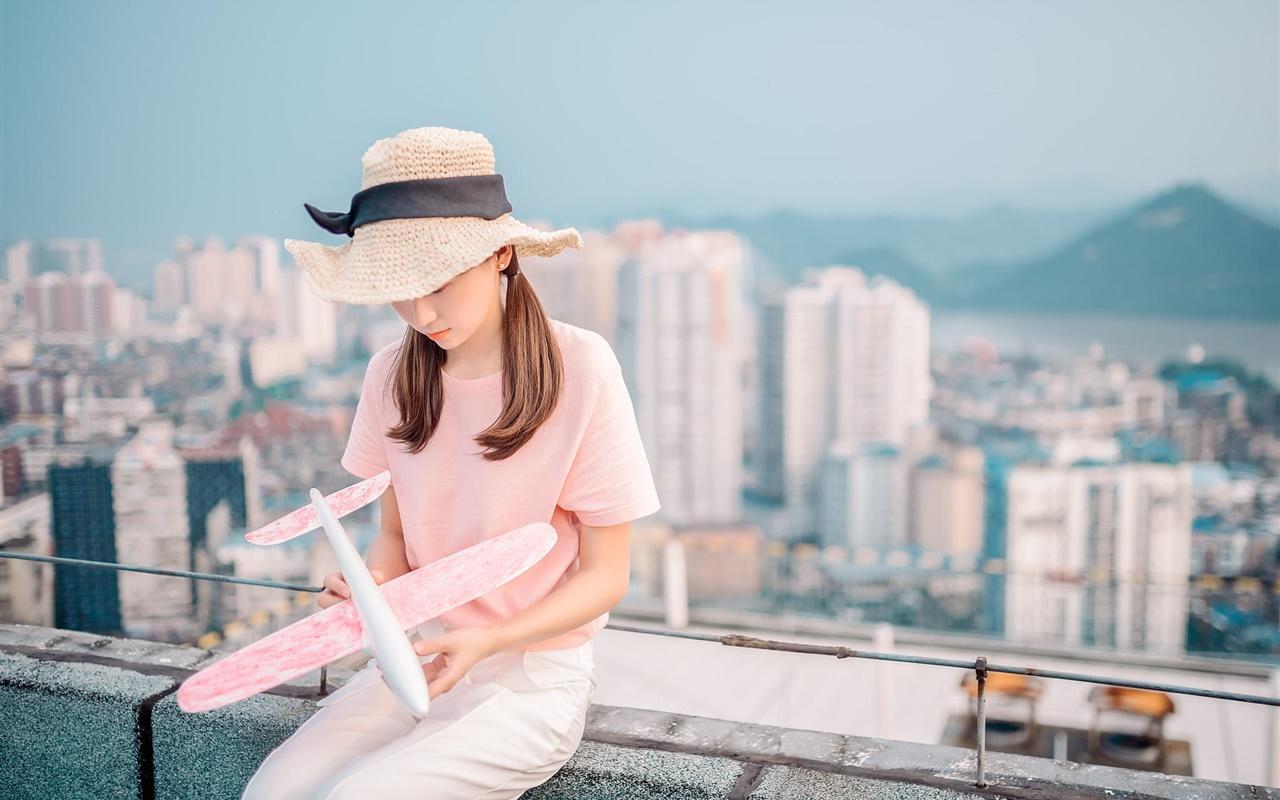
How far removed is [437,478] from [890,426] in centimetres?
2496

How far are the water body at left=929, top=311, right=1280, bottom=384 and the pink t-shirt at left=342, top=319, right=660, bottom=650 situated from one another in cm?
2655

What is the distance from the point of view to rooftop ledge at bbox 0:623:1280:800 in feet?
3.08

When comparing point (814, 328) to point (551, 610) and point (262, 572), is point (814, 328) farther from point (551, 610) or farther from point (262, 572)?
point (551, 610)

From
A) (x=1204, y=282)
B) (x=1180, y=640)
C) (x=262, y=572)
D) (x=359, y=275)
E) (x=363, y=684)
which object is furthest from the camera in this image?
(x=1204, y=282)

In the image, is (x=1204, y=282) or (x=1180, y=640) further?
(x=1204, y=282)

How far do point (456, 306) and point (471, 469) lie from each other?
169mm

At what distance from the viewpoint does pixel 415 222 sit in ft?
2.89

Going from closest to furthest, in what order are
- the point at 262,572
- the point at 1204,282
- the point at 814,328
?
1. the point at 262,572
2. the point at 814,328
3. the point at 1204,282

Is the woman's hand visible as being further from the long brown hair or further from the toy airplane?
the long brown hair

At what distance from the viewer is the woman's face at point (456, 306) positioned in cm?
90

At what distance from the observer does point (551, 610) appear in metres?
0.92

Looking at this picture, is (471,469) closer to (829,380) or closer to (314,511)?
(314,511)

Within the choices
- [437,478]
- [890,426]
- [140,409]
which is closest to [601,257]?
[890,426]

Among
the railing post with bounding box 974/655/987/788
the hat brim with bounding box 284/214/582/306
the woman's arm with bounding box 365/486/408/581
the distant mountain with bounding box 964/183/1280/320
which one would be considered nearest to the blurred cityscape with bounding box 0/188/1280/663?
the distant mountain with bounding box 964/183/1280/320
